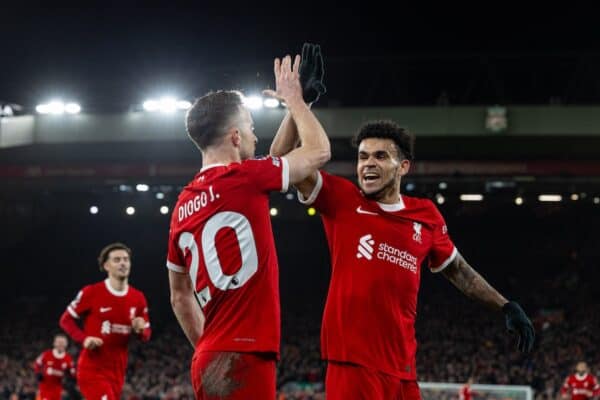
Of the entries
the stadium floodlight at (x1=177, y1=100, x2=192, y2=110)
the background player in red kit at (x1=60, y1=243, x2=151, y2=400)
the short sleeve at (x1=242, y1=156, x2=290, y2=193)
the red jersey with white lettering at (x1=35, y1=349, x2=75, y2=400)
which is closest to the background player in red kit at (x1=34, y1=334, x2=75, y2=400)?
the red jersey with white lettering at (x1=35, y1=349, x2=75, y2=400)

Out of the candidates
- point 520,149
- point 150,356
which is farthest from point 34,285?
point 520,149

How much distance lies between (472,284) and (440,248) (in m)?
0.35

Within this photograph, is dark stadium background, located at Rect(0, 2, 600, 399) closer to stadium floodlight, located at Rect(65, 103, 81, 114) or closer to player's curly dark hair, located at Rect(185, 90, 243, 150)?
stadium floodlight, located at Rect(65, 103, 81, 114)

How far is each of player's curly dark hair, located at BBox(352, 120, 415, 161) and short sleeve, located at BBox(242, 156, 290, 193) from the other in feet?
4.35

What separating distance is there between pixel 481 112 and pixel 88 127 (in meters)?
11.4

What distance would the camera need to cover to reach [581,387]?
695 inches

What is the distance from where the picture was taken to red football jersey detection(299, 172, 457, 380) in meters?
4.59

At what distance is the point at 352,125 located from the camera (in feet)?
76.5

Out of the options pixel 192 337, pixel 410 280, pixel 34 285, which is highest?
pixel 34 285

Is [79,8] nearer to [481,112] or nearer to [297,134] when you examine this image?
[481,112]

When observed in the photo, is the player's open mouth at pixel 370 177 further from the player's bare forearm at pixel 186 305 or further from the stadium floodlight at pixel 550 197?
the stadium floodlight at pixel 550 197

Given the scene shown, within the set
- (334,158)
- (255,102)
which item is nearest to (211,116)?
(255,102)

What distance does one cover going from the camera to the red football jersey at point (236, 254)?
371 cm

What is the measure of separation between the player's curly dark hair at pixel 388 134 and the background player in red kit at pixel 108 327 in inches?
177
